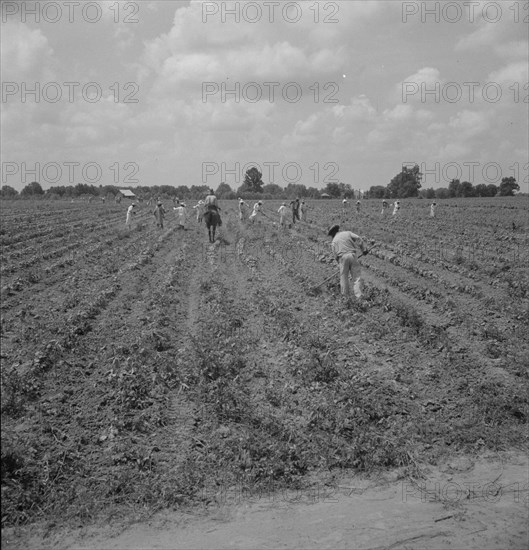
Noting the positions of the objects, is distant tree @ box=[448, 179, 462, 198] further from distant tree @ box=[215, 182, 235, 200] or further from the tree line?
distant tree @ box=[215, 182, 235, 200]

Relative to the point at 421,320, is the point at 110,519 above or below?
below

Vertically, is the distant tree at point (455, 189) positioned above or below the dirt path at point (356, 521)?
above

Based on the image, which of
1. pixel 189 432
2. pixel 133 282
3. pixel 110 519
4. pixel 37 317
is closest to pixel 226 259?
pixel 133 282

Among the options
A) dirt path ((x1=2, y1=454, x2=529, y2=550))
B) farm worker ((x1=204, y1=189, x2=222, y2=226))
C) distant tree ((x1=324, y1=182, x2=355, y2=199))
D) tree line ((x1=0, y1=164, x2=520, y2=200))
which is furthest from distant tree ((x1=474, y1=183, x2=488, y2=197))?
dirt path ((x1=2, y1=454, x2=529, y2=550))

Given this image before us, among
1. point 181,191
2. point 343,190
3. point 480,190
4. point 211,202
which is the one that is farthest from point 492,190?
point 211,202

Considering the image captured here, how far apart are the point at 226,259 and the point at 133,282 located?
4.91 meters

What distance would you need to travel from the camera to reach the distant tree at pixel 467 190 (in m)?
103

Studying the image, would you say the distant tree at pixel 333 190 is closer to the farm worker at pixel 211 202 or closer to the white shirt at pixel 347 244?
the farm worker at pixel 211 202

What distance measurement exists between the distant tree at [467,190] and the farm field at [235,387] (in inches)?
3794

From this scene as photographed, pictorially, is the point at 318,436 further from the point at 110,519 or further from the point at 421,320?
the point at 421,320

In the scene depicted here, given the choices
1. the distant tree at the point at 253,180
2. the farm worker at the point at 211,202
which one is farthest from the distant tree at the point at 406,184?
the farm worker at the point at 211,202

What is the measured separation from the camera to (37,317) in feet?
33.0

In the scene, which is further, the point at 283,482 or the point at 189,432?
the point at 189,432

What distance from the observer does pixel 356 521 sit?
4.65 metres
